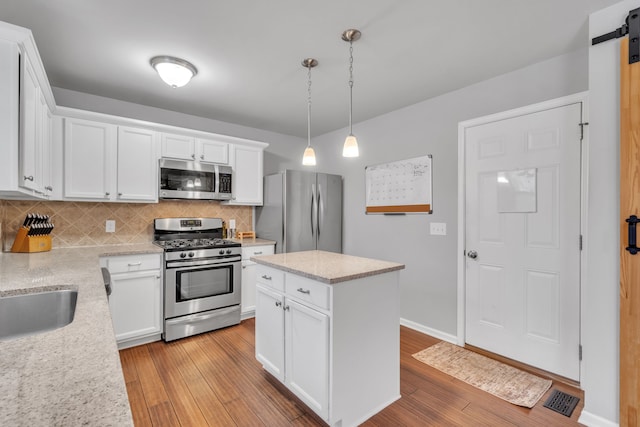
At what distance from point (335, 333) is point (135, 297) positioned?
216 cm

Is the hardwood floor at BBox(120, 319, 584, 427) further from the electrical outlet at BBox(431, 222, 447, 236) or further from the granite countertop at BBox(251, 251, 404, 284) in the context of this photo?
the electrical outlet at BBox(431, 222, 447, 236)

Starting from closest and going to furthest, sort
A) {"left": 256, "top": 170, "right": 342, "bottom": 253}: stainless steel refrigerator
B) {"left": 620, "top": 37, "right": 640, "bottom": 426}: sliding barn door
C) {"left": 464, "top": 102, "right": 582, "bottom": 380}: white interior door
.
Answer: {"left": 620, "top": 37, "right": 640, "bottom": 426}: sliding barn door → {"left": 464, "top": 102, "right": 582, "bottom": 380}: white interior door → {"left": 256, "top": 170, "right": 342, "bottom": 253}: stainless steel refrigerator

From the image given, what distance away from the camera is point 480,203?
110 inches

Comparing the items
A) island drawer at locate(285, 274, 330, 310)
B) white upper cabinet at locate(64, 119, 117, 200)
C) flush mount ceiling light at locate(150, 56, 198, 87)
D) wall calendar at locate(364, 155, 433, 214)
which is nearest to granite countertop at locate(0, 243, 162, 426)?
island drawer at locate(285, 274, 330, 310)

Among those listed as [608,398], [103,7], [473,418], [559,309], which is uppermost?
[103,7]

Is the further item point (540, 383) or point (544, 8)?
point (540, 383)

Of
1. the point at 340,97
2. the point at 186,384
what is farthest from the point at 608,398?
the point at 340,97

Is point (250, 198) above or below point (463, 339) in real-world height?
above

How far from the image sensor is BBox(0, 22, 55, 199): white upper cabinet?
5.05 feet

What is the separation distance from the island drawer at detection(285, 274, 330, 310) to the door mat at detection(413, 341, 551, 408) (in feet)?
4.74

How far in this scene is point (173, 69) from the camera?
2.40 m

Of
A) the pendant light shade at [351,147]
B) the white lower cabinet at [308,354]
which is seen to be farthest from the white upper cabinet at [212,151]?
the white lower cabinet at [308,354]

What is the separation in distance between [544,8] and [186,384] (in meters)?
3.47

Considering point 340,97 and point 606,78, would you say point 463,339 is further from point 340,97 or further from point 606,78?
point 340,97
